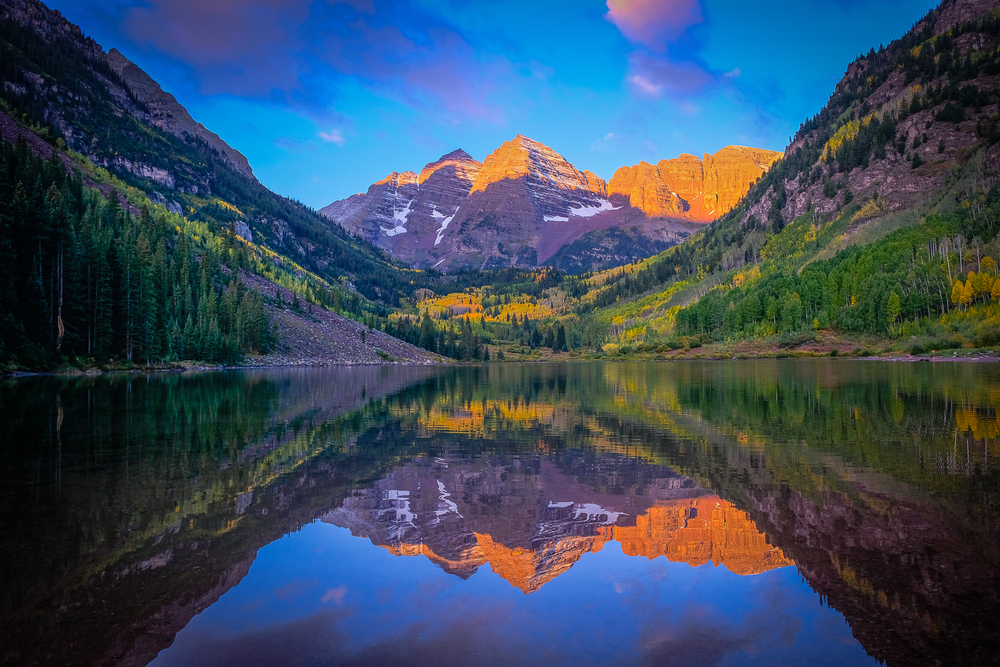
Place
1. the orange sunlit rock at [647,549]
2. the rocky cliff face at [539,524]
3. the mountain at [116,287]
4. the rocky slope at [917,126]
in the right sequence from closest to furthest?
the orange sunlit rock at [647,549]
the rocky cliff face at [539,524]
the mountain at [116,287]
the rocky slope at [917,126]

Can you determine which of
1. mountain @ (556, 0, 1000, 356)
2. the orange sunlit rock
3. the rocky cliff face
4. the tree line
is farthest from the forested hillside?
the tree line

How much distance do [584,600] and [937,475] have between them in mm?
10541

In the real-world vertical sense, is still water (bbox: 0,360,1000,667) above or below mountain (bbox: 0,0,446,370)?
below

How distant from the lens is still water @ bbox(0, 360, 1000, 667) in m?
6.22

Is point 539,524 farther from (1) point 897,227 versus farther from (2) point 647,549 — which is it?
(1) point 897,227

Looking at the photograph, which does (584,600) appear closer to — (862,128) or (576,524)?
(576,524)

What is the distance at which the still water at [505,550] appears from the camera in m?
6.22

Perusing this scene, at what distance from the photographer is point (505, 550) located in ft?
30.9

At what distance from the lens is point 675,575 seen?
8.38 m

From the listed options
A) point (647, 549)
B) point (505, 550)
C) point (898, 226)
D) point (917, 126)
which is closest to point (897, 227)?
point (898, 226)

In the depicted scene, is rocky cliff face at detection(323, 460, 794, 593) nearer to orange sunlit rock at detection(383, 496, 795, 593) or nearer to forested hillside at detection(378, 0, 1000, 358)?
orange sunlit rock at detection(383, 496, 795, 593)

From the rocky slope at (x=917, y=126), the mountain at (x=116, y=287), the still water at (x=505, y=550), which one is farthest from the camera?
the rocky slope at (x=917, y=126)

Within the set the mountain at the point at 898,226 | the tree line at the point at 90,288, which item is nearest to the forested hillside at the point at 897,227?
the mountain at the point at 898,226

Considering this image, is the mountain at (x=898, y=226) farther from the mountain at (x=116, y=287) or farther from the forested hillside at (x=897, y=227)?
the mountain at (x=116, y=287)
